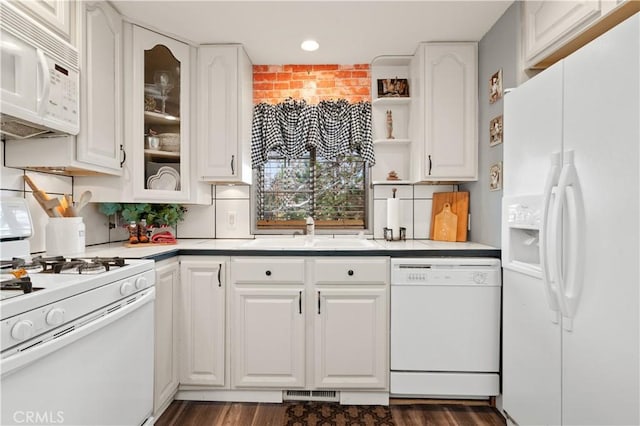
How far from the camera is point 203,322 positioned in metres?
2.05

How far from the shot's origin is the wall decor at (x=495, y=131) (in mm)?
2086

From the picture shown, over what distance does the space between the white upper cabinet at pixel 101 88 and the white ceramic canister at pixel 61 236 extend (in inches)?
12.9

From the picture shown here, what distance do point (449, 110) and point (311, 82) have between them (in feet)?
3.62

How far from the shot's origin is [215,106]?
95.1 inches

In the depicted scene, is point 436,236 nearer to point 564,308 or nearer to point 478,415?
point 478,415

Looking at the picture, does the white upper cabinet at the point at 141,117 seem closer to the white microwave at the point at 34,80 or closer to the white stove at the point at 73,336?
the white microwave at the point at 34,80

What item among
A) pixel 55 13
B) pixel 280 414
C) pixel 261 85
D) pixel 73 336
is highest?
pixel 261 85

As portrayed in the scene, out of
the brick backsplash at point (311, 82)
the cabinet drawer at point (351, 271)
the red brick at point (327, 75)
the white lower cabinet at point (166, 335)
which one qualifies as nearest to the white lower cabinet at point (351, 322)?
the cabinet drawer at point (351, 271)

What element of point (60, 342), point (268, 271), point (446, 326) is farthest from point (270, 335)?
point (60, 342)

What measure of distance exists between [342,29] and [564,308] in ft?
6.45

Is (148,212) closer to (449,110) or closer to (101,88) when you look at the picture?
(101,88)

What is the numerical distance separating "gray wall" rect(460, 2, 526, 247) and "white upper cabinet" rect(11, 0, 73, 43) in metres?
2.35

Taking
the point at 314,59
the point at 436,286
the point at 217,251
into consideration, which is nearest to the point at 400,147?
the point at 314,59

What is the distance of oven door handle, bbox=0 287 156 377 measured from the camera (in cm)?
91
